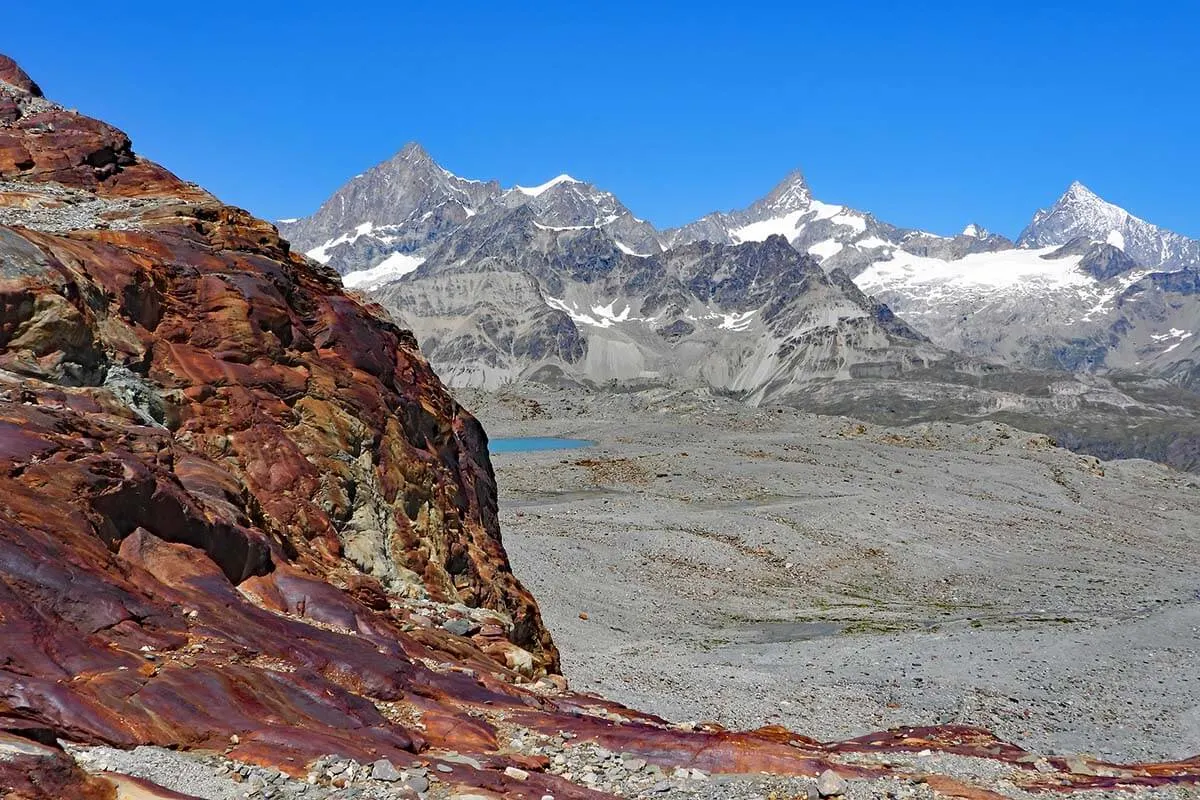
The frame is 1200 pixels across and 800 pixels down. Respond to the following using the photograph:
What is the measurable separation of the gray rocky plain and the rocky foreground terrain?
9.44 metres

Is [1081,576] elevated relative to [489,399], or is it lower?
lower

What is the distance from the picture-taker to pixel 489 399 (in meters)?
162

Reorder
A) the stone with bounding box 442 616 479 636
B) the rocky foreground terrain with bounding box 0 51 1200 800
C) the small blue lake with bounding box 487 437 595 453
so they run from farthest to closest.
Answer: the small blue lake with bounding box 487 437 595 453 → the stone with bounding box 442 616 479 636 → the rocky foreground terrain with bounding box 0 51 1200 800

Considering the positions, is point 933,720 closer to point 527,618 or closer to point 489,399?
point 527,618

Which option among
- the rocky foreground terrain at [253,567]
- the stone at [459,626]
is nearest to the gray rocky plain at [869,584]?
the stone at [459,626]

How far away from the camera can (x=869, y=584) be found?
5422 cm

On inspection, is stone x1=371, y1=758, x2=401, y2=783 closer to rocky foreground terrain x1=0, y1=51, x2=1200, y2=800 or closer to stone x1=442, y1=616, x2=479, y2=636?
rocky foreground terrain x1=0, y1=51, x2=1200, y2=800

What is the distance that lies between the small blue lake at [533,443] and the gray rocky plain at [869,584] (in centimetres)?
855

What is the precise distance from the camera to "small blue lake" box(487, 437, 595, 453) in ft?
371

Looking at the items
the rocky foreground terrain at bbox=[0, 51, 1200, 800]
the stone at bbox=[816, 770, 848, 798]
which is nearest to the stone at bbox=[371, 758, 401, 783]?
the rocky foreground terrain at bbox=[0, 51, 1200, 800]

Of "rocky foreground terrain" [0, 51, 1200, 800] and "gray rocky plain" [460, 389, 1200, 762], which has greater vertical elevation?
"rocky foreground terrain" [0, 51, 1200, 800]

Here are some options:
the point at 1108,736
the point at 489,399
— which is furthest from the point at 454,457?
the point at 489,399

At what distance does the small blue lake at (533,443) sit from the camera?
113 m

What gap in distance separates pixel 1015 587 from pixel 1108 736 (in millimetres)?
25181
